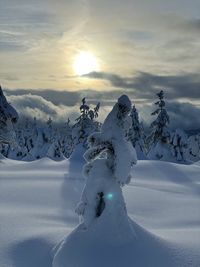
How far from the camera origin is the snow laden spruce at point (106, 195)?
12.2 metres

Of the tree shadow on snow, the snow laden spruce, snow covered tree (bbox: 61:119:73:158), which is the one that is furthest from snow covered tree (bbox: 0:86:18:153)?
snow covered tree (bbox: 61:119:73:158)

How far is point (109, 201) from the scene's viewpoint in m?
12.6

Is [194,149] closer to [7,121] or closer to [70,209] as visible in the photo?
[70,209]

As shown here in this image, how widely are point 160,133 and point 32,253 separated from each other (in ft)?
132

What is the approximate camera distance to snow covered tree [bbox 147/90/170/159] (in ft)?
168

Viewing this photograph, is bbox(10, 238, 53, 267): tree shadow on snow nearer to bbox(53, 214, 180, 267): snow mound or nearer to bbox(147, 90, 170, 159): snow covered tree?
bbox(53, 214, 180, 267): snow mound

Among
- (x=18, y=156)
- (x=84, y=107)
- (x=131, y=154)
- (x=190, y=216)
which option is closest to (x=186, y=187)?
(x=190, y=216)

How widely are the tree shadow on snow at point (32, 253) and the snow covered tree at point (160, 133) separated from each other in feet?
126

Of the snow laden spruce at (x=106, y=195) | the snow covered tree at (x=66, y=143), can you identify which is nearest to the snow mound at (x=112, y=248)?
the snow laden spruce at (x=106, y=195)

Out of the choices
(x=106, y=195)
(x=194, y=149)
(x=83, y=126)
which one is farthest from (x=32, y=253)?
(x=194, y=149)

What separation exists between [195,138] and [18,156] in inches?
1681

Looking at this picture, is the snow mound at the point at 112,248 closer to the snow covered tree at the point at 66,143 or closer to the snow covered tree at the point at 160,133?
the snow covered tree at the point at 160,133

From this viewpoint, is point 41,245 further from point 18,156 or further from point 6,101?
point 18,156

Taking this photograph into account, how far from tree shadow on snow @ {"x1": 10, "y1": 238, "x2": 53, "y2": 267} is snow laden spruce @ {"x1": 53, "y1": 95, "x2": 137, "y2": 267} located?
1.42 feet
